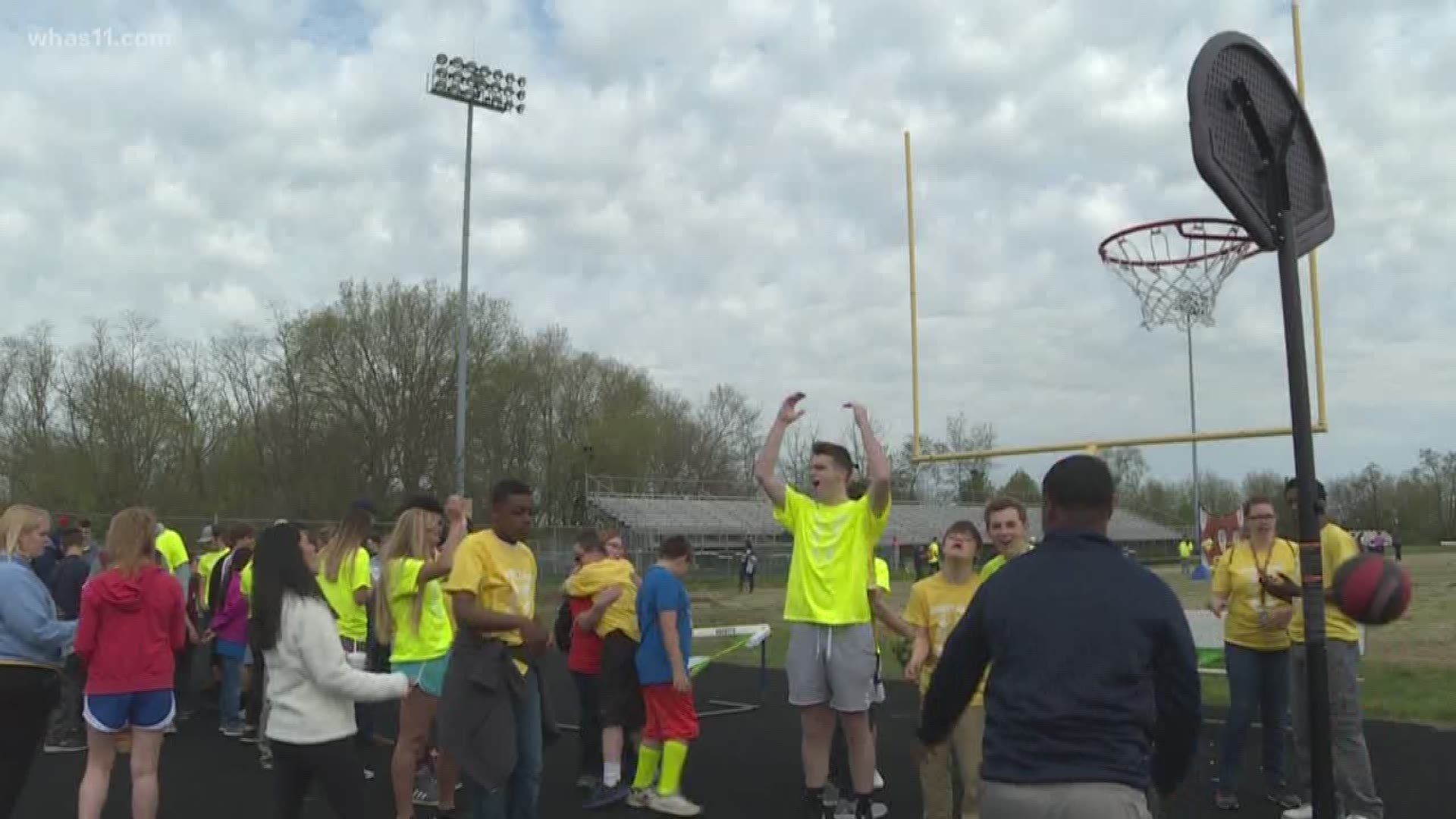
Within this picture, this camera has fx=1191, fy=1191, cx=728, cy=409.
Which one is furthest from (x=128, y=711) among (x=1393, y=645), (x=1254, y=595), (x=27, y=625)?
(x=1393, y=645)

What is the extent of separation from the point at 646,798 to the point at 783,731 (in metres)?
3.68

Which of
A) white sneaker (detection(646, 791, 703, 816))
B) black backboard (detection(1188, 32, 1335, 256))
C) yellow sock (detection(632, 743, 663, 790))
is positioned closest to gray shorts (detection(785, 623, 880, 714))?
white sneaker (detection(646, 791, 703, 816))

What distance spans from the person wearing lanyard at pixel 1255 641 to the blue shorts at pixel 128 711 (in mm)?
6595

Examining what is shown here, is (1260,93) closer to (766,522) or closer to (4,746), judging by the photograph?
(4,746)

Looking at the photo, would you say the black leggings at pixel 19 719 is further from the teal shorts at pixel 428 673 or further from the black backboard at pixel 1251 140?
the black backboard at pixel 1251 140

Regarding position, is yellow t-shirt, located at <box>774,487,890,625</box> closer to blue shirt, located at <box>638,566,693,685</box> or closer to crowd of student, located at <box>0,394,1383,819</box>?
crowd of student, located at <box>0,394,1383,819</box>

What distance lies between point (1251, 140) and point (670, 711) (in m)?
5.44

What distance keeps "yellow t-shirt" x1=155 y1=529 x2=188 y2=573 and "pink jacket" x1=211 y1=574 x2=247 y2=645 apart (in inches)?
84.9

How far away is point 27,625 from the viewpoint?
6.00 meters

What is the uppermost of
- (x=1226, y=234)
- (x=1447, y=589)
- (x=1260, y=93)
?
(x=1226, y=234)

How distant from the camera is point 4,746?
19.9ft

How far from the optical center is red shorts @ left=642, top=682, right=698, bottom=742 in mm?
8156

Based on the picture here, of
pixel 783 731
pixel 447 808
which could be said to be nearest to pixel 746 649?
pixel 783 731

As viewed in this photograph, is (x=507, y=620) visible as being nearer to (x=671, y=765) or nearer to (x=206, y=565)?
(x=671, y=765)
